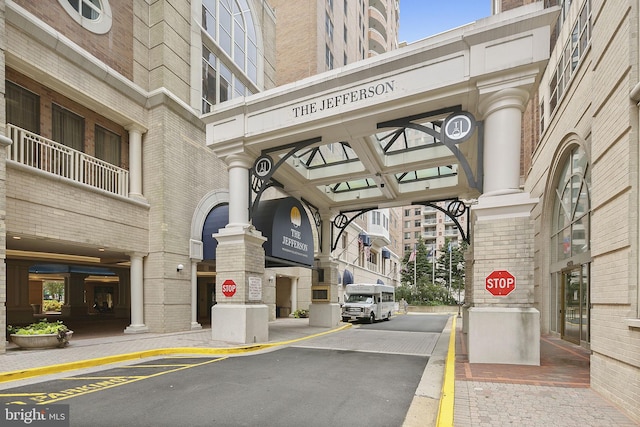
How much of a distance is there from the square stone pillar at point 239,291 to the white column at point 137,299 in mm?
3592

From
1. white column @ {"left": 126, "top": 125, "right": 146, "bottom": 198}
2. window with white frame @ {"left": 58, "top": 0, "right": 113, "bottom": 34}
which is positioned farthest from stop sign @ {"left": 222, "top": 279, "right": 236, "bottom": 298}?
window with white frame @ {"left": 58, "top": 0, "right": 113, "bottom": 34}

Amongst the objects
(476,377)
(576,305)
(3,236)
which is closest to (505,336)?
(476,377)

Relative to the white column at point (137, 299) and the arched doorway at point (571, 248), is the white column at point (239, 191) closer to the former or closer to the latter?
the white column at point (137, 299)

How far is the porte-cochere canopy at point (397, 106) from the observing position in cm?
898

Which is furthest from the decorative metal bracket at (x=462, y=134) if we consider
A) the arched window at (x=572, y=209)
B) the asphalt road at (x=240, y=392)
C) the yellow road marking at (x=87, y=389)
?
the yellow road marking at (x=87, y=389)

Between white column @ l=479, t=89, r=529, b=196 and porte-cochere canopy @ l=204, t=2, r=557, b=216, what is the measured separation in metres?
0.20

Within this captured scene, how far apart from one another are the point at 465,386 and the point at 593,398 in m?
1.71

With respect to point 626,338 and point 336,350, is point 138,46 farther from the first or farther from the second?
point 626,338

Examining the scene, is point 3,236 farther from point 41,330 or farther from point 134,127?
point 134,127

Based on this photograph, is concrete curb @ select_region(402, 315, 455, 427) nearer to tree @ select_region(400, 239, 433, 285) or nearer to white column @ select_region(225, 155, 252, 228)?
white column @ select_region(225, 155, 252, 228)

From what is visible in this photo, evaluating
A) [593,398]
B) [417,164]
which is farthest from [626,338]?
A: [417,164]

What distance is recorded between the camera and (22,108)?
11.9 metres

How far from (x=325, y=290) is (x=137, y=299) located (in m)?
8.51

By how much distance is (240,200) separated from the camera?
12898mm
